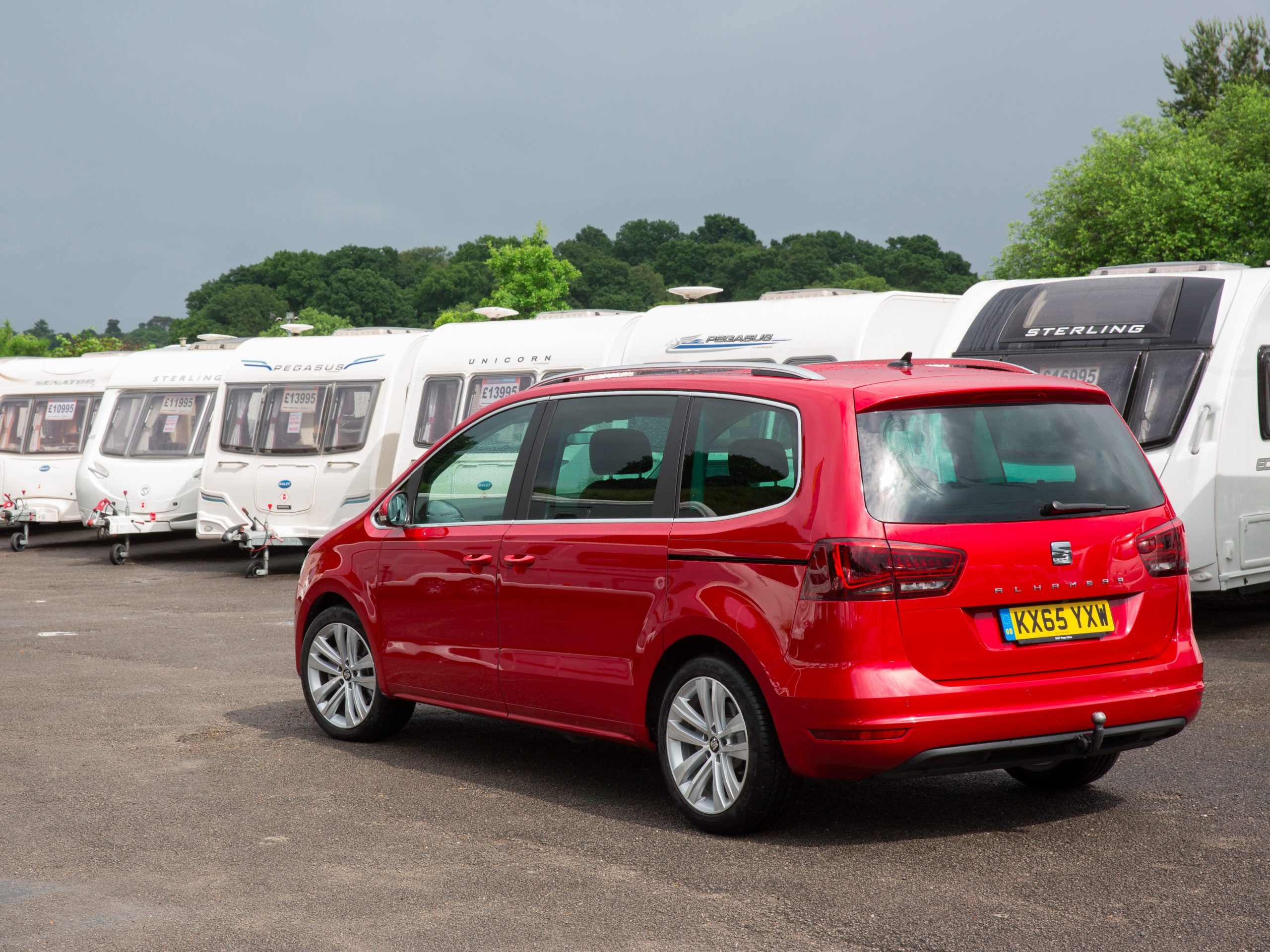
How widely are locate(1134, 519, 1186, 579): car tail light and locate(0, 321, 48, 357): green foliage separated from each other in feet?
290

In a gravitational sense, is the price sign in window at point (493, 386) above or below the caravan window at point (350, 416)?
above

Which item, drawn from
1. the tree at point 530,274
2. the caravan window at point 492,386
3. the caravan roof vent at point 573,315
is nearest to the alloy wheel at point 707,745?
the caravan window at point 492,386

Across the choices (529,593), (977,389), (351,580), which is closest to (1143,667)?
(977,389)

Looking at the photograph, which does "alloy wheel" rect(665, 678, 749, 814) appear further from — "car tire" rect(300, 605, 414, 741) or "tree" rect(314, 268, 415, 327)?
"tree" rect(314, 268, 415, 327)

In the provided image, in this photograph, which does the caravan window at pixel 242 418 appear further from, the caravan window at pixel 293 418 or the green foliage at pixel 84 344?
the green foliage at pixel 84 344

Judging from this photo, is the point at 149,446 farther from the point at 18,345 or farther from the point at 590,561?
the point at 18,345

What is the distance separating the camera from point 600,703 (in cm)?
616

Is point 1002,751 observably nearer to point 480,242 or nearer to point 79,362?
point 79,362

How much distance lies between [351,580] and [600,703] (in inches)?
78.8

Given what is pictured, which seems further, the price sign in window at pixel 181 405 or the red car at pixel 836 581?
the price sign in window at pixel 181 405

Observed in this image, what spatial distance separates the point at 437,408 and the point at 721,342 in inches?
171

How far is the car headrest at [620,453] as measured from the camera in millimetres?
6180

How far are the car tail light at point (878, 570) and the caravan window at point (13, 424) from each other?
899 inches

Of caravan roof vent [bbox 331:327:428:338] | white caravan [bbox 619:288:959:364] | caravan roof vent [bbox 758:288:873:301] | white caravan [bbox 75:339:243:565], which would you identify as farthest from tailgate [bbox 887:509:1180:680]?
Answer: white caravan [bbox 75:339:243:565]
